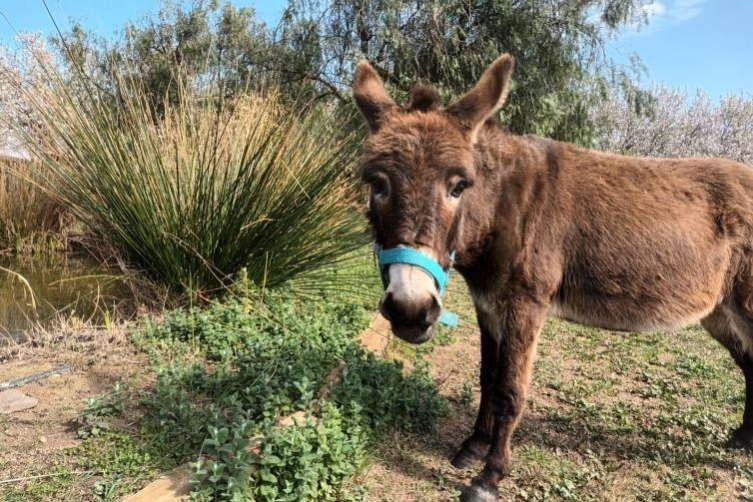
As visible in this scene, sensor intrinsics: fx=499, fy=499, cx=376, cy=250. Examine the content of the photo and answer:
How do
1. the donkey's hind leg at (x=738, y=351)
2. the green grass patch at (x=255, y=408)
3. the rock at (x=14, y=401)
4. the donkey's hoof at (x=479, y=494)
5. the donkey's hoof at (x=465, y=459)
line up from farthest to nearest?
1. the donkey's hind leg at (x=738, y=351)
2. the donkey's hoof at (x=465, y=459)
3. the rock at (x=14, y=401)
4. the donkey's hoof at (x=479, y=494)
5. the green grass patch at (x=255, y=408)

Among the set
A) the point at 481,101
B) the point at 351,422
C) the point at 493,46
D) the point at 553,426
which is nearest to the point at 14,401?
the point at 351,422

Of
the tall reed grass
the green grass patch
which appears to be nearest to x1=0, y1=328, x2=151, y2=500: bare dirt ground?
the green grass patch

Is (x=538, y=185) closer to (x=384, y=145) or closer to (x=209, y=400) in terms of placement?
(x=384, y=145)

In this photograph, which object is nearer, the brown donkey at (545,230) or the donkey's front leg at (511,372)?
the brown donkey at (545,230)

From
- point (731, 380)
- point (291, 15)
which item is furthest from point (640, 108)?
point (731, 380)

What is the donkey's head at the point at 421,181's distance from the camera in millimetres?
1938

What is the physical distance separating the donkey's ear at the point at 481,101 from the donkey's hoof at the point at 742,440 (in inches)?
106

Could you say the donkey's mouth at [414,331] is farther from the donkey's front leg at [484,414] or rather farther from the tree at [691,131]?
the tree at [691,131]

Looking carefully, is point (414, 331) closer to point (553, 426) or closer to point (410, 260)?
point (410, 260)

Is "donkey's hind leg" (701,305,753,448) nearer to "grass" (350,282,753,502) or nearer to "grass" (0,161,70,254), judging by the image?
"grass" (350,282,753,502)

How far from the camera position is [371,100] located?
2570 mm

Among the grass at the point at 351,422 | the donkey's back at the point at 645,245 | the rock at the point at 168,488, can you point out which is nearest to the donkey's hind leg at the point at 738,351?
the grass at the point at 351,422

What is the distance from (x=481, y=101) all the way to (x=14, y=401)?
2.90 m

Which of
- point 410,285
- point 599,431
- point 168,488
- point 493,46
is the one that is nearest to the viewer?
point 410,285
